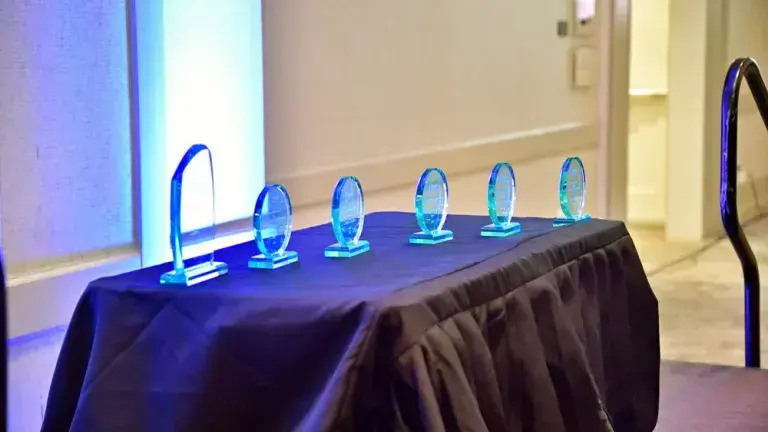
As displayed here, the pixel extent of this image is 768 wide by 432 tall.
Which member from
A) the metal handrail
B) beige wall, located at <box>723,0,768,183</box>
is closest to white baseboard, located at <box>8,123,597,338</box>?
the metal handrail

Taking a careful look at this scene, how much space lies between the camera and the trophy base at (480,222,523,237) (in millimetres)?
1827

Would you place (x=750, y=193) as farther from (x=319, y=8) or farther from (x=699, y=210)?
(x=319, y=8)

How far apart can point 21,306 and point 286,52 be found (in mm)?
1035

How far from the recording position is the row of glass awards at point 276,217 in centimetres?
141

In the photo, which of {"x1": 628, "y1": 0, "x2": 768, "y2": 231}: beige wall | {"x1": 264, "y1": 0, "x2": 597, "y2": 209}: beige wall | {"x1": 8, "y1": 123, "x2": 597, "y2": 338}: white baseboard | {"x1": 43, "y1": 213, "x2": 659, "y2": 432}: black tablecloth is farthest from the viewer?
{"x1": 628, "y1": 0, "x2": 768, "y2": 231}: beige wall

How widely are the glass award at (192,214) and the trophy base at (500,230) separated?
0.53 meters

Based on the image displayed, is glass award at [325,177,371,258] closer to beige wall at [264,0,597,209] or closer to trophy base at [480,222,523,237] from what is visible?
trophy base at [480,222,523,237]

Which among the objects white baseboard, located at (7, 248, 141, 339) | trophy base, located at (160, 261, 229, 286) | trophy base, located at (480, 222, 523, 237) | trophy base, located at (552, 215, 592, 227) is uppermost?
trophy base, located at (160, 261, 229, 286)

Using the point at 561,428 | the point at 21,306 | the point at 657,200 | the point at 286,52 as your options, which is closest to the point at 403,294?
the point at 561,428

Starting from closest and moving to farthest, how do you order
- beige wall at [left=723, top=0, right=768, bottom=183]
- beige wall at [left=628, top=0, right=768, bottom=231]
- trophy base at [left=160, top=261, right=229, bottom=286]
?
trophy base at [left=160, top=261, right=229, bottom=286] < beige wall at [left=723, top=0, right=768, bottom=183] < beige wall at [left=628, top=0, right=768, bottom=231]

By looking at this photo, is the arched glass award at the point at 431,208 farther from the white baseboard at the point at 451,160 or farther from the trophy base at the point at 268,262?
the white baseboard at the point at 451,160

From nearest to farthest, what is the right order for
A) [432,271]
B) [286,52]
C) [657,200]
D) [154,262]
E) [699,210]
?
1. [432,271]
2. [154,262]
3. [286,52]
4. [699,210]
5. [657,200]

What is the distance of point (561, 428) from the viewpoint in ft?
5.00

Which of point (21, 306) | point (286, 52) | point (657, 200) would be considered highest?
point (286, 52)
